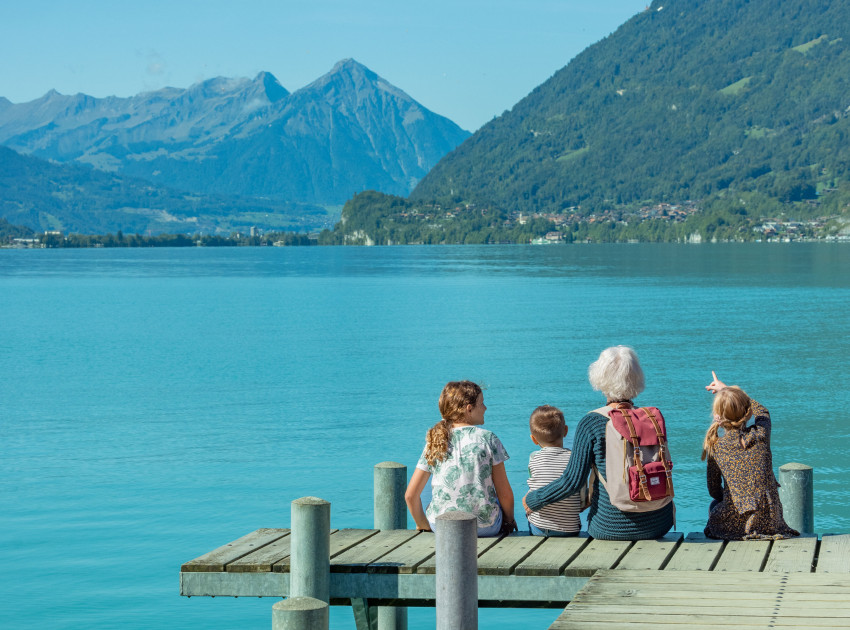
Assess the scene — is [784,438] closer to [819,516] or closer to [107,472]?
[819,516]

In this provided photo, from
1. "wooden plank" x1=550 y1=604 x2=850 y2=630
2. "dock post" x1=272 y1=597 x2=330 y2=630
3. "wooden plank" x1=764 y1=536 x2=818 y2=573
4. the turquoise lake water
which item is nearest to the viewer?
"dock post" x1=272 y1=597 x2=330 y2=630

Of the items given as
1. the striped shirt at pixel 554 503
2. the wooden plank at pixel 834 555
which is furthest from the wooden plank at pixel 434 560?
the wooden plank at pixel 834 555

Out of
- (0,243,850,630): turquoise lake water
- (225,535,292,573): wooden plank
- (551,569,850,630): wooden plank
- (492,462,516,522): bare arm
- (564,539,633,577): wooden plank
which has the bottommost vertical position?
(0,243,850,630): turquoise lake water

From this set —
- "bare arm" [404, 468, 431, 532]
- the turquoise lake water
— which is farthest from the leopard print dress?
the turquoise lake water

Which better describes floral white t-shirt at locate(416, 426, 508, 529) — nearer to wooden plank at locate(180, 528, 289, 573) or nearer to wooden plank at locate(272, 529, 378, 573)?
wooden plank at locate(272, 529, 378, 573)

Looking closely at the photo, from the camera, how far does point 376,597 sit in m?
8.38

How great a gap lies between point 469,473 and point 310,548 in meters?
1.45

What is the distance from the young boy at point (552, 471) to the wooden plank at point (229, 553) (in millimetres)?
2145

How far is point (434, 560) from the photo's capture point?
27.2 ft

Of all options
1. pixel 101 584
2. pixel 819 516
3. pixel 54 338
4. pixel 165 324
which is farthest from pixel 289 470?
pixel 165 324

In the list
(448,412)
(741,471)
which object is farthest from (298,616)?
(741,471)

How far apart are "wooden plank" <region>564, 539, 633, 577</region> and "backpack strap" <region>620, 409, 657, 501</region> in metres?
0.49

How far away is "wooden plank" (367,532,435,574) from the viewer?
8.21 m

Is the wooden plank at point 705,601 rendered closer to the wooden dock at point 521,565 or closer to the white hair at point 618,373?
the wooden dock at point 521,565
